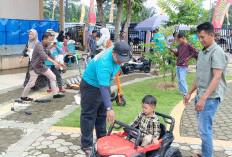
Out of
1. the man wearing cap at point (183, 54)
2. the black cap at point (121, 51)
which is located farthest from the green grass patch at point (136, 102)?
the black cap at point (121, 51)

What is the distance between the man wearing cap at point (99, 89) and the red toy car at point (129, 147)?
25cm

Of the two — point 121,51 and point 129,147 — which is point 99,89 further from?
point 129,147

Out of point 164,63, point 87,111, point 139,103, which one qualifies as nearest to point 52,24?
point 164,63

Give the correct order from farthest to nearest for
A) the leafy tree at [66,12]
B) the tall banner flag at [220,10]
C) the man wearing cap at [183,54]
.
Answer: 1. the leafy tree at [66,12]
2. the tall banner flag at [220,10]
3. the man wearing cap at [183,54]

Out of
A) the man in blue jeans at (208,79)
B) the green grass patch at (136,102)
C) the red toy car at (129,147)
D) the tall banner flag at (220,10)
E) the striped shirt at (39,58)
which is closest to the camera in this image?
the red toy car at (129,147)

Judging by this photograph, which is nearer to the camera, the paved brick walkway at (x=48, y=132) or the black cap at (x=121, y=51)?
the black cap at (x=121, y=51)

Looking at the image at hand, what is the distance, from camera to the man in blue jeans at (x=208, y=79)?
3.29 meters

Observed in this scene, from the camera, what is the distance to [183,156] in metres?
4.07

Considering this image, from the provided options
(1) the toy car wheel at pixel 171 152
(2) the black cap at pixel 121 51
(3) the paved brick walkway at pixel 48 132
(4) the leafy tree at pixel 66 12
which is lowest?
(3) the paved brick walkway at pixel 48 132

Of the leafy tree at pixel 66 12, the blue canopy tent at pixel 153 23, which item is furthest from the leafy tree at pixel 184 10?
the leafy tree at pixel 66 12

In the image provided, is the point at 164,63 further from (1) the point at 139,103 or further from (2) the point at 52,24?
(2) the point at 52,24

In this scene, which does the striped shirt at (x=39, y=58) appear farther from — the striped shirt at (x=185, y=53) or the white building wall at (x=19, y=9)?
the white building wall at (x=19, y=9)

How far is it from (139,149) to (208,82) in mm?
1229

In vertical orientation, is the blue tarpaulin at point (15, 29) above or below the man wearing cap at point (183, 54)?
above
